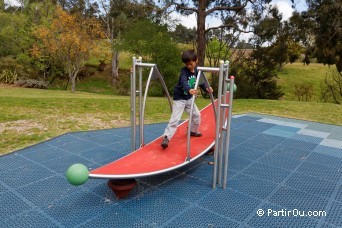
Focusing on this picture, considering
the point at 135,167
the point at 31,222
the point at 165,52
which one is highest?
the point at 165,52

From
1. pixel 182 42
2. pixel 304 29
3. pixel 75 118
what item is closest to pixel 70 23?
pixel 182 42

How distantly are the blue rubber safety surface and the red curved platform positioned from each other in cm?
23

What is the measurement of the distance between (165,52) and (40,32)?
28.6ft

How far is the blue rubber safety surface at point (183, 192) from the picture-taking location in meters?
2.35

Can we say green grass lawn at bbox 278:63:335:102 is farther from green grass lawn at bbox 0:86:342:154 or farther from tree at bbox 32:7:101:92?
green grass lawn at bbox 0:86:342:154

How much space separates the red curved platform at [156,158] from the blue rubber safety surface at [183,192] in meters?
0.23

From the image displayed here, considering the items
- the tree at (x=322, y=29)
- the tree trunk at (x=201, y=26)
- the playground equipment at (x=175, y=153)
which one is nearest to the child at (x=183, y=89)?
the playground equipment at (x=175, y=153)

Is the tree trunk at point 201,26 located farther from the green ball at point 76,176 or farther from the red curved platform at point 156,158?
the green ball at point 76,176

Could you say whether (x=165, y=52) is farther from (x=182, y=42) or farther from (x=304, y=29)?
(x=304, y=29)

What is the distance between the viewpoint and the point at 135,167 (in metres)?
2.80

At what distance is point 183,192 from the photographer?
2.82m

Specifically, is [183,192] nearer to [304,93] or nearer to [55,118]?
[55,118]

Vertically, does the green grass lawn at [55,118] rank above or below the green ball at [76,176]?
below

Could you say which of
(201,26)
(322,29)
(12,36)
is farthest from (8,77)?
(322,29)
